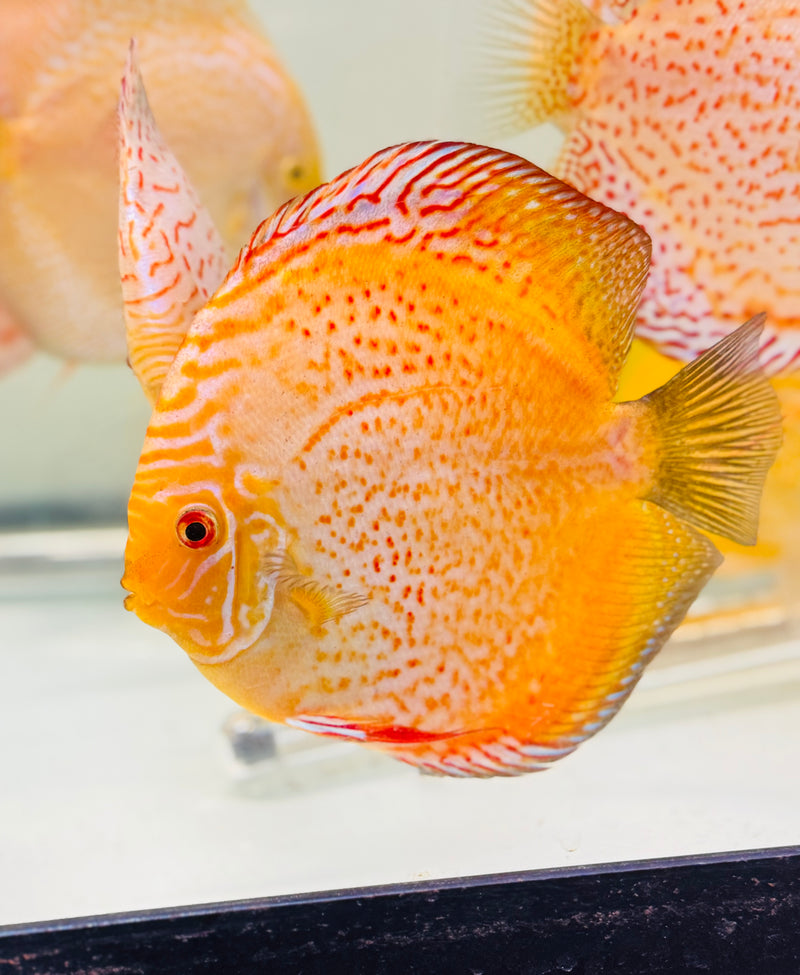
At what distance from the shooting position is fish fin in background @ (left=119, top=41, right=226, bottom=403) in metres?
0.55

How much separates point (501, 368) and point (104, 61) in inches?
28.5

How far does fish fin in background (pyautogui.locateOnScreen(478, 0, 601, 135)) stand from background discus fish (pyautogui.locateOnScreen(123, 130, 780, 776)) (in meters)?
0.29

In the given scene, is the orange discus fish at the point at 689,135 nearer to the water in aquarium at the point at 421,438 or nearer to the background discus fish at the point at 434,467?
the water in aquarium at the point at 421,438

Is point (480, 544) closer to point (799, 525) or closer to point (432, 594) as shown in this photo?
point (432, 594)

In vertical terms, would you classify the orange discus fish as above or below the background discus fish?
above

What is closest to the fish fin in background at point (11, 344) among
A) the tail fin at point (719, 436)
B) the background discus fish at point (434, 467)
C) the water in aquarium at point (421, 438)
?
the water in aquarium at point (421, 438)

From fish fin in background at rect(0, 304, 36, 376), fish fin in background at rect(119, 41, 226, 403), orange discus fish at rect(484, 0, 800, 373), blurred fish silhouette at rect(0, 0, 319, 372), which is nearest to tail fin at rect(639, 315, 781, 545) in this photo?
orange discus fish at rect(484, 0, 800, 373)

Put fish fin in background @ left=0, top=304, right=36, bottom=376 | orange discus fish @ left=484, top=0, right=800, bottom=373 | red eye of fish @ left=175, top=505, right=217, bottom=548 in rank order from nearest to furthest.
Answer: red eye of fish @ left=175, top=505, right=217, bottom=548, orange discus fish @ left=484, top=0, right=800, bottom=373, fish fin in background @ left=0, top=304, right=36, bottom=376

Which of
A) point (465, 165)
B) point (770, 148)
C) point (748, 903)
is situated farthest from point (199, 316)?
point (748, 903)

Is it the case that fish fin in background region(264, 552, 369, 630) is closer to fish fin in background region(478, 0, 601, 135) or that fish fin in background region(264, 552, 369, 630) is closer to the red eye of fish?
the red eye of fish

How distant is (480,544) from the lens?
52 cm

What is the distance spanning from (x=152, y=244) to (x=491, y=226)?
22 cm

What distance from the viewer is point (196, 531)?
0.47 meters

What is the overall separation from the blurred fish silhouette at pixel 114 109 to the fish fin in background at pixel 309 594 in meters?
0.59
